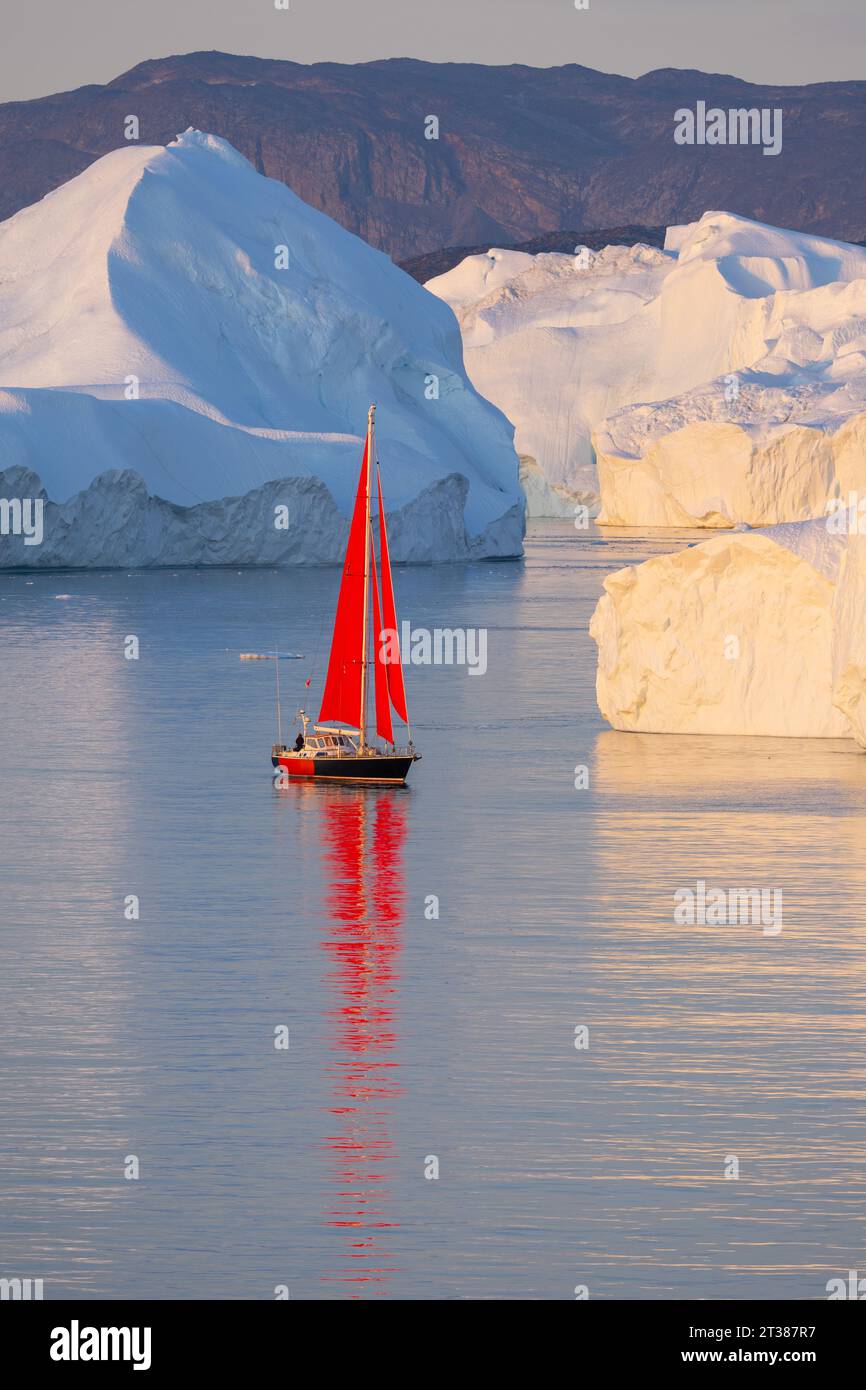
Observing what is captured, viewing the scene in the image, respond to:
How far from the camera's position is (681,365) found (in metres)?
107

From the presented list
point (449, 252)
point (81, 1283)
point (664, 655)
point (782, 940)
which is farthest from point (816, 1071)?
point (449, 252)

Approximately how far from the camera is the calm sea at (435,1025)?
8.59m

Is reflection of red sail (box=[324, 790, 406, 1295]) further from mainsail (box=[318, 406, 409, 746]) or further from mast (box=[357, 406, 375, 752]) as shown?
mainsail (box=[318, 406, 409, 746])

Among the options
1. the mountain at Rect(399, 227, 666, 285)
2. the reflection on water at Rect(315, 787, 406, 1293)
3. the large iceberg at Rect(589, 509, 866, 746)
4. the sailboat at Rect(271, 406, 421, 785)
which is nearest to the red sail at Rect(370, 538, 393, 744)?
the sailboat at Rect(271, 406, 421, 785)

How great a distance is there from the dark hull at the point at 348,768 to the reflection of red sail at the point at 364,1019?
58.8 inches

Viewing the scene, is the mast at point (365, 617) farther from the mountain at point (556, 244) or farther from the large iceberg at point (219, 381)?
the mountain at point (556, 244)

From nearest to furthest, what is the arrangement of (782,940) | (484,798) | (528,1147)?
1. (528,1147)
2. (782,940)
3. (484,798)

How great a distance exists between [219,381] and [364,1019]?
178 feet

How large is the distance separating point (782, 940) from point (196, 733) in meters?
12.4

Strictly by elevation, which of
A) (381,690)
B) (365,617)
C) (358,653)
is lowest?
(381,690)

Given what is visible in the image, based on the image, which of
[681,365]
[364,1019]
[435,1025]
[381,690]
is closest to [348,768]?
[381,690]

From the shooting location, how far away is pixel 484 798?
20.5 m

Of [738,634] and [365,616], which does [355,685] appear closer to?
[365,616]
